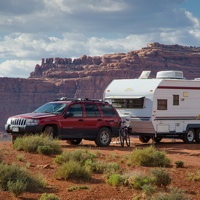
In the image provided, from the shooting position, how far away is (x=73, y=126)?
18.7 metres

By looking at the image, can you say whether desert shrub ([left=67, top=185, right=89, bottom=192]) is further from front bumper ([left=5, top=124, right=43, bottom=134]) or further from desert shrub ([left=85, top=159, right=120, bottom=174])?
front bumper ([left=5, top=124, right=43, bottom=134])

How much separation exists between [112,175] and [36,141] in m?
Result: 4.55

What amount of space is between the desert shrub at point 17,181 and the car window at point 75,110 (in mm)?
8114

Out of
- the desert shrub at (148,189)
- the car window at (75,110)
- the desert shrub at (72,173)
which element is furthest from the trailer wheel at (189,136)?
the desert shrub at (148,189)

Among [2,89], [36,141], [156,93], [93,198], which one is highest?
[2,89]

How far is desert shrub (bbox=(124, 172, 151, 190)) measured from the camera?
35.5 feet

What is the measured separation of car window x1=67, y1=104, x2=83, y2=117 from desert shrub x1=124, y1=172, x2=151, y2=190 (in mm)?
7810

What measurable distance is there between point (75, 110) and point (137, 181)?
8305mm

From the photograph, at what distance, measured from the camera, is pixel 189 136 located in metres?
22.5

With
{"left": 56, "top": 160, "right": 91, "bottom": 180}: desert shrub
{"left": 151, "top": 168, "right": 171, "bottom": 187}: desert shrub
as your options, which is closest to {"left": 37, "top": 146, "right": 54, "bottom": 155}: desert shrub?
{"left": 56, "top": 160, "right": 91, "bottom": 180}: desert shrub

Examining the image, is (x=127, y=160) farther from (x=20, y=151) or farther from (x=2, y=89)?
(x=2, y=89)

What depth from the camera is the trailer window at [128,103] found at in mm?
21266

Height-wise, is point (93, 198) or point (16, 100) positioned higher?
point (16, 100)

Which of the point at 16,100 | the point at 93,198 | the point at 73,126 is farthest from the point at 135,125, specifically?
the point at 16,100
